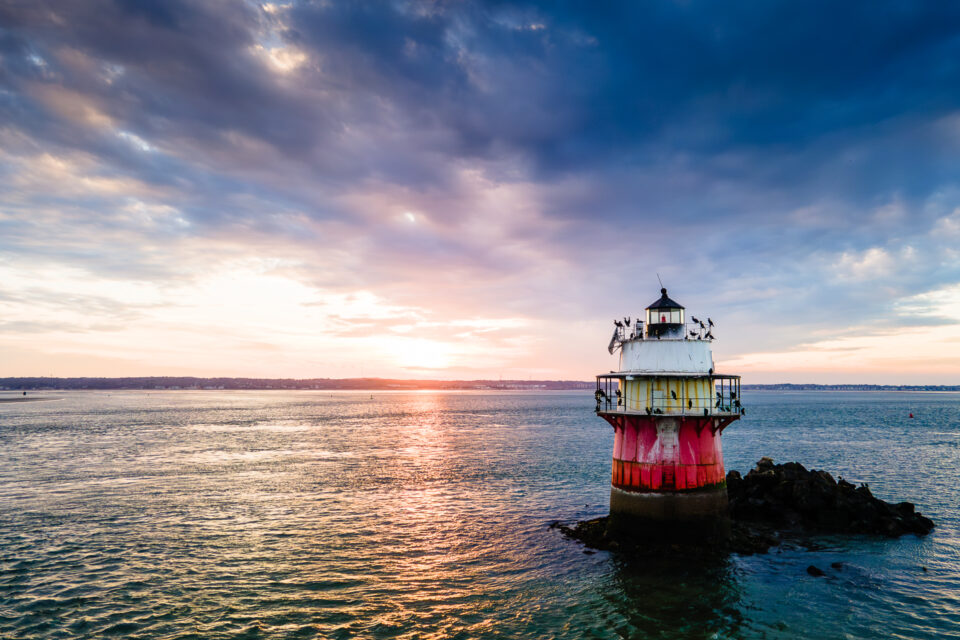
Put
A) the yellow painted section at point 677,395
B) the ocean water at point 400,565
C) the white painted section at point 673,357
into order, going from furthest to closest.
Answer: the white painted section at point 673,357 → the yellow painted section at point 677,395 → the ocean water at point 400,565

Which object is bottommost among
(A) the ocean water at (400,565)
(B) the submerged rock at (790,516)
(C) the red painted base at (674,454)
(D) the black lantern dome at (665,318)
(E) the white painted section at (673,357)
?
(A) the ocean water at (400,565)

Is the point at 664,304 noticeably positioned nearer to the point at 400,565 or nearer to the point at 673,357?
the point at 673,357

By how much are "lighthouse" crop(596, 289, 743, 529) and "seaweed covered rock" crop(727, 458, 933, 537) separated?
7958 mm

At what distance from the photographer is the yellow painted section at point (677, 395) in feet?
73.4

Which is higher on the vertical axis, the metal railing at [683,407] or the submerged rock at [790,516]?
the metal railing at [683,407]

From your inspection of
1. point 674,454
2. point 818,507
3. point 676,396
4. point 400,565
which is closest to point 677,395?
point 676,396

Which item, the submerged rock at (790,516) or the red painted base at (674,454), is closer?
the red painted base at (674,454)

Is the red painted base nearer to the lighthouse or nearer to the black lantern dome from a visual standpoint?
the lighthouse

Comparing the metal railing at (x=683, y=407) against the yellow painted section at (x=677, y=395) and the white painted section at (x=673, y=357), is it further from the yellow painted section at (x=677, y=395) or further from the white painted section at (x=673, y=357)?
the white painted section at (x=673, y=357)

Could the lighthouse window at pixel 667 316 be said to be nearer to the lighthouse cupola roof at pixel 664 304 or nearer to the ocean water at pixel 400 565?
the lighthouse cupola roof at pixel 664 304

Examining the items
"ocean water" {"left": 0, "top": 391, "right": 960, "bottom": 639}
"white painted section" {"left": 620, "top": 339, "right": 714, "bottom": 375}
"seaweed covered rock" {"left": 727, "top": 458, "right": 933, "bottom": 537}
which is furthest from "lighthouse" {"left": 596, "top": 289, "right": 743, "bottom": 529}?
"seaweed covered rock" {"left": 727, "top": 458, "right": 933, "bottom": 537}

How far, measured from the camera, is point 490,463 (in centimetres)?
5062

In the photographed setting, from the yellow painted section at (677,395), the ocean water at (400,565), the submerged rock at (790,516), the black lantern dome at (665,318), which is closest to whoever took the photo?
the ocean water at (400,565)

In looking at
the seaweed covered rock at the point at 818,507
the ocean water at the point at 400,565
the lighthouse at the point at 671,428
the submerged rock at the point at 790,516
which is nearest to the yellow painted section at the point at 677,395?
the lighthouse at the point at 671,428
